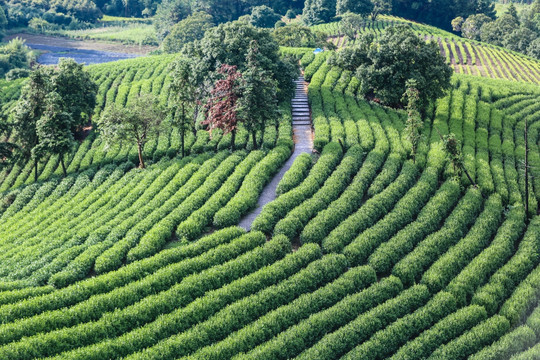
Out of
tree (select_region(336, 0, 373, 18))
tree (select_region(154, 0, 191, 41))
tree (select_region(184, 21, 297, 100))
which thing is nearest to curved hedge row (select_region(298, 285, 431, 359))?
tree (select_region(184, 21, 297, 100))

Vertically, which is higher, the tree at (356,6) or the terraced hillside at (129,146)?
the tree at (356,6)

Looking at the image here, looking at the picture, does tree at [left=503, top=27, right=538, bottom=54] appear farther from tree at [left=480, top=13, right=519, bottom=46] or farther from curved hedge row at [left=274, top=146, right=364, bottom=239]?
curved hedge row at [left=274, top=146, right=364, bottom=239]

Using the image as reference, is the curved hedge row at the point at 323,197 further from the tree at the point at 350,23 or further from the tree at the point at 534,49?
the tree at the point at 534,49

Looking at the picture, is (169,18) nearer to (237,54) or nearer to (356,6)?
(356,6)

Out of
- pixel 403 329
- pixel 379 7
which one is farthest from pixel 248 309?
pixel 379 7

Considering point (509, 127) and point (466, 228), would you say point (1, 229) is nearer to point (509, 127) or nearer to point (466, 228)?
point (466, 228)

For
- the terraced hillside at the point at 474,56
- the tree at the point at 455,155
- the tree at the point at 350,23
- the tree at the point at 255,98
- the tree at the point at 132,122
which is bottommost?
the tree at the point at 455,155

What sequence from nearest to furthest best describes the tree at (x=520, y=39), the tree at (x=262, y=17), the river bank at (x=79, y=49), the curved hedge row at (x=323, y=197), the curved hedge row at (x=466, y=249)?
the curved hedge row at (x=466, y=249) < the curved hedge row at (x=323, y=197) < the tree at (x=520, y=39) < the river bank at (x=79, y=49) < the tree at (x=262, y=17)

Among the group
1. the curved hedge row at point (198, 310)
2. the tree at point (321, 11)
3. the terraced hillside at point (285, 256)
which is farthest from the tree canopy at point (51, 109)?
the tree at point (321, 11)
